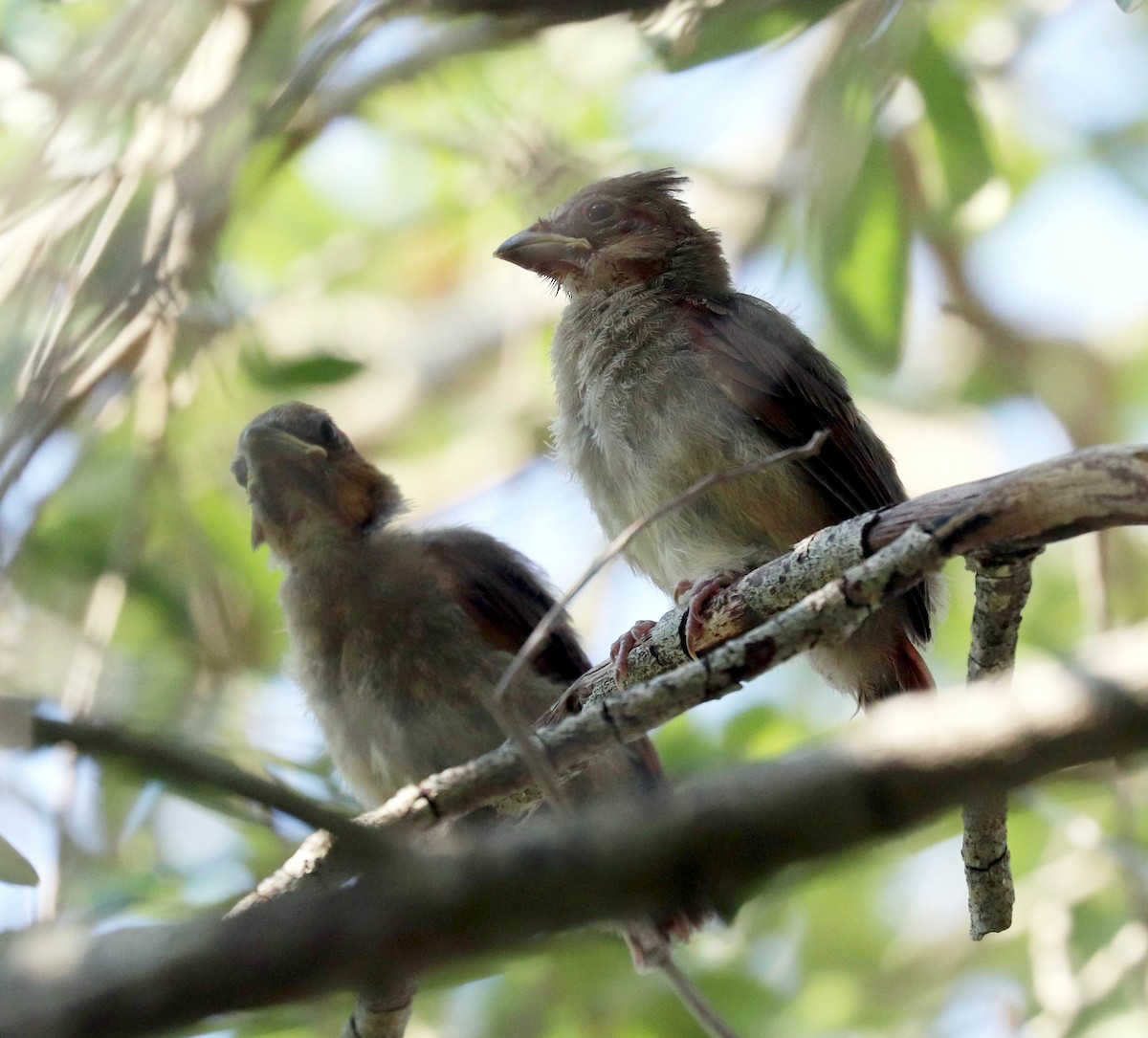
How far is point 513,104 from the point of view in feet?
17.2

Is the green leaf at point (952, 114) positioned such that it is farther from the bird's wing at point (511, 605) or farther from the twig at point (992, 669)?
the twig at point (992, 669)

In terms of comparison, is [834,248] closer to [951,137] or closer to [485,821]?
[951,137]

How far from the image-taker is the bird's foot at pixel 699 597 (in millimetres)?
3232

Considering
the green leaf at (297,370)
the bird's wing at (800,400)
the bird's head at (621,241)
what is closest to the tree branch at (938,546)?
the bird's wing at (800,400)

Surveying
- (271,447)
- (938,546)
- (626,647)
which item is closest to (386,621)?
(271,447)

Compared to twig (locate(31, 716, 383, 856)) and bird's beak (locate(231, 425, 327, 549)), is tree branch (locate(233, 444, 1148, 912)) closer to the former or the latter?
twig (locate(31, 716, 383, 856))

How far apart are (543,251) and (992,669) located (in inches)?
98.1

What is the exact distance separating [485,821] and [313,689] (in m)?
0.80

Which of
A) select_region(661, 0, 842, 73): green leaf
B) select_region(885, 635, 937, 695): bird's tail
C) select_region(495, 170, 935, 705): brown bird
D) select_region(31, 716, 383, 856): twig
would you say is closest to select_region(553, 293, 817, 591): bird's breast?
select_region(495, 170, 935, 705): brown bird

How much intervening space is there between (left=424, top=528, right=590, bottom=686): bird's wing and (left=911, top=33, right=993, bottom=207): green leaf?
76.8 inches

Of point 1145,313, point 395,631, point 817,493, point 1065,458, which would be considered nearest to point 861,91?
point 817,493

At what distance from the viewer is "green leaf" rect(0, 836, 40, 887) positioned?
Answer: 9.68 ft

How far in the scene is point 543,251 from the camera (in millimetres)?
4602

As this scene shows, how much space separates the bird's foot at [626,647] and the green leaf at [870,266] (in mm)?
1226
